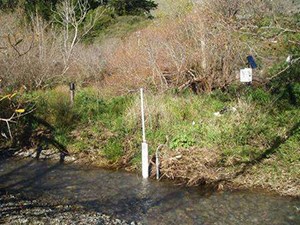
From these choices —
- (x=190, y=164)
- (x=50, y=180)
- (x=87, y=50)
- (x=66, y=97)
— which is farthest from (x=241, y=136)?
(x=87, y=50)

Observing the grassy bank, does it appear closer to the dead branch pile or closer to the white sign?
the dead branch pile

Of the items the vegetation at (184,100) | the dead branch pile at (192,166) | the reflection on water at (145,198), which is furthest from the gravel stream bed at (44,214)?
the dead branch pile at (192,166)

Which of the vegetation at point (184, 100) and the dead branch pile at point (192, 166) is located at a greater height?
the vegetation at point (184, 100)

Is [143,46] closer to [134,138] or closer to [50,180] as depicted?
[134,138]

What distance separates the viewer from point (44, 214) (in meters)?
6.04

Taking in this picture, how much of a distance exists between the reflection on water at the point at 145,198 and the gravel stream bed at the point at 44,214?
0.81 feet

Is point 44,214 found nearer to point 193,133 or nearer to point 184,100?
point 193,133

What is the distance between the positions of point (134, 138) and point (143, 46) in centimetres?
492

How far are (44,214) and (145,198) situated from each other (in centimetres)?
177

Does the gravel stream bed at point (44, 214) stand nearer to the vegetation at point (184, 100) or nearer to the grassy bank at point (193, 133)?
the vegetation at point (184, 100)

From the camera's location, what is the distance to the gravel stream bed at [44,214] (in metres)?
5.79

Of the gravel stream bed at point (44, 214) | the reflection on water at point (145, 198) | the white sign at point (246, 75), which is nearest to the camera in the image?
the gravel stream bed at point (44, 214)

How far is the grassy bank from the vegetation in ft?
0.08

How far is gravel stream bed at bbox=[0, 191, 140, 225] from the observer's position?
5793mm
